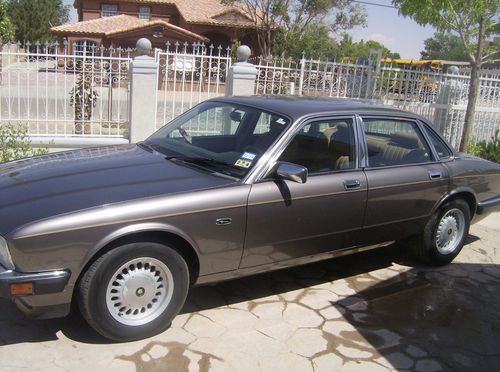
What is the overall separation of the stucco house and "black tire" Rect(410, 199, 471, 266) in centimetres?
2412

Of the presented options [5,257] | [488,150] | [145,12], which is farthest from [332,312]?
[145,12]

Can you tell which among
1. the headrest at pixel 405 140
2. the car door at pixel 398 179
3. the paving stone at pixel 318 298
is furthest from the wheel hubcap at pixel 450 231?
the paving stone at pixel 318 298

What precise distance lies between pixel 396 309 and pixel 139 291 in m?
2.23

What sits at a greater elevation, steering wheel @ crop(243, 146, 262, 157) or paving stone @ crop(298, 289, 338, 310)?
steering wheel @ crop(243, 146, 262, 157)

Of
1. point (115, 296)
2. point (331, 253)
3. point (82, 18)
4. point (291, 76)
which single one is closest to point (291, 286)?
point (331, 253)

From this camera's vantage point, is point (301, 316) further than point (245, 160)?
Yes

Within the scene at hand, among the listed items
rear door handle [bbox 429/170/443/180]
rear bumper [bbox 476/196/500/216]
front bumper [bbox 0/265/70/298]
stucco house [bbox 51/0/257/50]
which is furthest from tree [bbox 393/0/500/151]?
stucco house [bbox 51/0/257/50]

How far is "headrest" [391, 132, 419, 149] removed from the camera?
5.12 m

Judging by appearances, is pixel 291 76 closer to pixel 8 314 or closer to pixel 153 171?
pixel 153 171

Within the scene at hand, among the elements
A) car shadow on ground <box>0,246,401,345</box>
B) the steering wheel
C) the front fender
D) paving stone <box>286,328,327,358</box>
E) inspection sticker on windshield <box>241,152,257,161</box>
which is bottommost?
paving stone <box>286,328,327,358</box>

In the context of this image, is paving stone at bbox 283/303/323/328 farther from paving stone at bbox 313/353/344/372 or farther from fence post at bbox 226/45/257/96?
fence post at bbox 226/45/257/96

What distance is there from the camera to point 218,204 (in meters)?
3.69

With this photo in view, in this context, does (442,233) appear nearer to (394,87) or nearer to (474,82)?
(394,87)

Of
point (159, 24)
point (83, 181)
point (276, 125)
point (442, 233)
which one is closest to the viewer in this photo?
point (83, 181)
